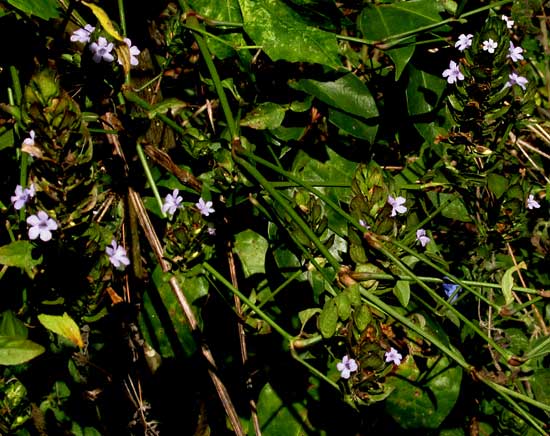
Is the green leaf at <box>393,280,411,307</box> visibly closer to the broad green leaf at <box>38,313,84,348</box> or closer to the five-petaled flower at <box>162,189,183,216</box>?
the five-petaled flower at <box>162,189,183,216</box>

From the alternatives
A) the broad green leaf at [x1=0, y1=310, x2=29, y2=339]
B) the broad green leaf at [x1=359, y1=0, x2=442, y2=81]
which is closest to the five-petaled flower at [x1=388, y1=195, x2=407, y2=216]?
the broad green leaf at [x1=359, y1=0, x2=442, y2=81]

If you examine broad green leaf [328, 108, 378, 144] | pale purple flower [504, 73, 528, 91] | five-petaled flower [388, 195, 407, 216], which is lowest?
five-petaled flower [388, 195, 407, 216]

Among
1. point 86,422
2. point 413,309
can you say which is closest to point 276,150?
point 413,309

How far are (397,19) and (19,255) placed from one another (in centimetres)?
96

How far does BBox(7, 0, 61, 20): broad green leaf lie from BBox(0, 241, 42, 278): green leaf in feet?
1.31

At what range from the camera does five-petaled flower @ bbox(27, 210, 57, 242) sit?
41.8 inches

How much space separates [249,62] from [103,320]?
0.65 meters

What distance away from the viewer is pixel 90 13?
1.53 metres

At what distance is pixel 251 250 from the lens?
1511 millimetres

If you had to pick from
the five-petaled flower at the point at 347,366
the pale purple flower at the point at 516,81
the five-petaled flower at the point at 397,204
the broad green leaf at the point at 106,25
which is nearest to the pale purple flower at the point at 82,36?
the broad green leaf at the point at 106,25

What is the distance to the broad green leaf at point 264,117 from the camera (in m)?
1.42

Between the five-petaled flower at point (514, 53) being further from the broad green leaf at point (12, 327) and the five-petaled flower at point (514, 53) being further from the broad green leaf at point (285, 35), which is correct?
the broad green leaf at point (12, 327)

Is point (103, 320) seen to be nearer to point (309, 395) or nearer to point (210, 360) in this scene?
point (210, 360)

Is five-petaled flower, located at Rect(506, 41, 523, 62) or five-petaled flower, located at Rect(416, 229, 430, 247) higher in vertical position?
five-petaled flower, located at Rect(506, 41, 523, 62)
